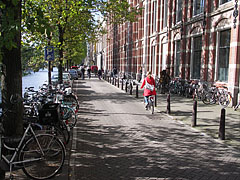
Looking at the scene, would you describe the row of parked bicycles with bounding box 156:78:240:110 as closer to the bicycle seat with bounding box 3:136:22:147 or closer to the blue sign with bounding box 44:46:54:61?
the blue sign with bounding box 44:46:54:61

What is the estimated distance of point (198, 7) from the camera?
17.5 metres

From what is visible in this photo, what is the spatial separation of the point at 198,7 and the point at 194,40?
2.20 metres

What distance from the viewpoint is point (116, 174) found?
4609mm

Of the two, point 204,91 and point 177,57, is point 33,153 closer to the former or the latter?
point 204,91

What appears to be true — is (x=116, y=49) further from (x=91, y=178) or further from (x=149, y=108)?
(x=91, y=178)

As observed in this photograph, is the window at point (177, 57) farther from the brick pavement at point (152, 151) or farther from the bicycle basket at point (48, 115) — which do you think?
the bicycle basket at point (48, 115)

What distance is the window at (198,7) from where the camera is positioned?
17000 millimetres

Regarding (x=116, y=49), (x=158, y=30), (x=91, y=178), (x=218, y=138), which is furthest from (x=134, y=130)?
(x=116, y=49)

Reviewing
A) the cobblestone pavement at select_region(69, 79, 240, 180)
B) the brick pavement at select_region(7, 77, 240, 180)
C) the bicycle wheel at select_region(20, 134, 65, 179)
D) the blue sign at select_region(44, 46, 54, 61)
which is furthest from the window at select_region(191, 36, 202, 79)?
the bicycle wheel at select_region(20, 134, 65, 179)

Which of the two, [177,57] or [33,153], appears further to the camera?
[177,57]

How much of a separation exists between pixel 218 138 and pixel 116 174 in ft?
12.2

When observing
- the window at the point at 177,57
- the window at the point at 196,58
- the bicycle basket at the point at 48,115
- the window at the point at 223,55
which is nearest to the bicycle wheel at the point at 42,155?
the bicycle basket at the point at 48,115

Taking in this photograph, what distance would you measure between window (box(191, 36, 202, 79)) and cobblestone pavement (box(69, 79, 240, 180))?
9.10 meters

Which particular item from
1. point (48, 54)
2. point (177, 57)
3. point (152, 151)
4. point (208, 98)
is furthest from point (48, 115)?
point (177, 57)
